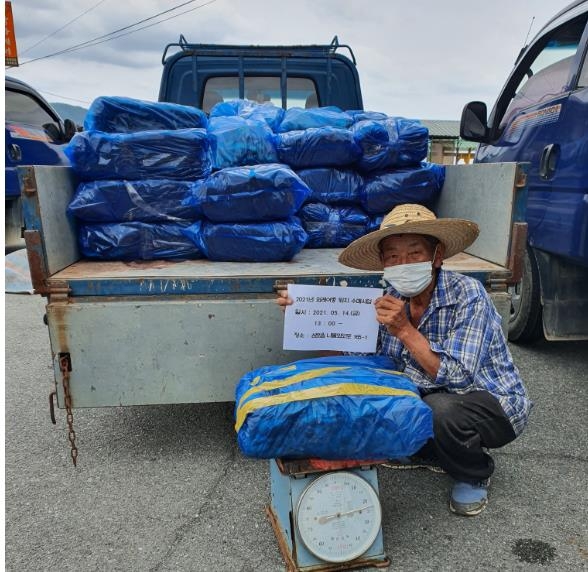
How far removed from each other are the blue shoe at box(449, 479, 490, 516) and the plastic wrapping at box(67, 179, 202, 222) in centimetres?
171

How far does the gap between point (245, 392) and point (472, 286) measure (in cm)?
94

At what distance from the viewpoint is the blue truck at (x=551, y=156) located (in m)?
2.97

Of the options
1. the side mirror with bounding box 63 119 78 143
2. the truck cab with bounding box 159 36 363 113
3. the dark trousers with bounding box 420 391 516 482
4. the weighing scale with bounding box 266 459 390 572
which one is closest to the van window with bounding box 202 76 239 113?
the truck cab with bounding box 159 36 363 113

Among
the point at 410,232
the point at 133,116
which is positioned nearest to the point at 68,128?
the point at 133,116

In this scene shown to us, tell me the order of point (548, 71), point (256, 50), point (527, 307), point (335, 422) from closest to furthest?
point (335, 422)
point (548, 71)
point (527, 307)
point (256, 50)

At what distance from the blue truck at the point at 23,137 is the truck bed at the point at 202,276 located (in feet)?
11.3

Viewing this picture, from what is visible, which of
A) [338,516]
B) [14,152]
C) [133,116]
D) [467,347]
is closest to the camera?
[338,516]

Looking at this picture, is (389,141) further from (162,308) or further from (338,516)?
(338,516)

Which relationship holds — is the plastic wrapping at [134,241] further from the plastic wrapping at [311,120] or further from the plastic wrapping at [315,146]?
the plastic wrapping at [311,120]

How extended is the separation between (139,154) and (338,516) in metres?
1.84

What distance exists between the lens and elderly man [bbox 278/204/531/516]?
2.02 metres

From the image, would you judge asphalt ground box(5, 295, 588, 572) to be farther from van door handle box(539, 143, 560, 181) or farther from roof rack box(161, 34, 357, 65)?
roof rack box(161, 34, 357, 65)

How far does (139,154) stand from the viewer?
2668 millimetres

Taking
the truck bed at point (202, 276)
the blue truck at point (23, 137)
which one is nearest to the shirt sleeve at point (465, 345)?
the truck bed at point (202, 276)
